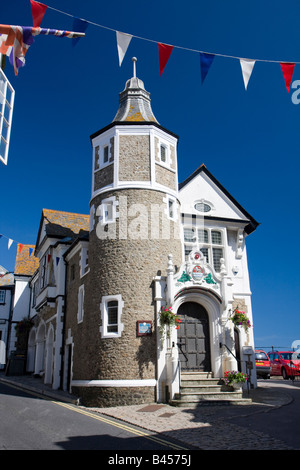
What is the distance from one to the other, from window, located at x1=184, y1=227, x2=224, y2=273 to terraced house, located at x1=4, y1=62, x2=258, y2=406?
0.05 metres

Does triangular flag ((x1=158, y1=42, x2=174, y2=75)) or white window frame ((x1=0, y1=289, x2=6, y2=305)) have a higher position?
triangular flag ((x1=158, y1=42, x2=174, y2=75))

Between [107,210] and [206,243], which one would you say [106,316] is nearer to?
[107,210]

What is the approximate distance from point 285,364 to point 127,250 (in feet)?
48.2

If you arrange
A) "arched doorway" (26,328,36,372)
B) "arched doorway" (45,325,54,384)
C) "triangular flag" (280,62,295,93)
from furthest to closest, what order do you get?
1. "arched doorway" (26,328,36,372)
2. "arched doorway" (45,325,54,384)
3. "triangular flag" (280,62,295,93)

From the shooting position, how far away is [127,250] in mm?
16703

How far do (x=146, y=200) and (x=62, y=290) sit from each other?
8262 millimetres

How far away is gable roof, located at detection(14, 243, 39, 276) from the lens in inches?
1407

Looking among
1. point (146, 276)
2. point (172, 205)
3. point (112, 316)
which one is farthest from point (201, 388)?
point (172, 205)

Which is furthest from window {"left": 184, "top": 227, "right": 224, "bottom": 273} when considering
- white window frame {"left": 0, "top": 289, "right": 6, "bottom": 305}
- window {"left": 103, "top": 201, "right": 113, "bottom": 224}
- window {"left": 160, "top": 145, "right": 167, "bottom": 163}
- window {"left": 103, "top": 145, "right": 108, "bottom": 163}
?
white window frame {"left": 0, "top": 289, "right": 6, "bottom": 305}

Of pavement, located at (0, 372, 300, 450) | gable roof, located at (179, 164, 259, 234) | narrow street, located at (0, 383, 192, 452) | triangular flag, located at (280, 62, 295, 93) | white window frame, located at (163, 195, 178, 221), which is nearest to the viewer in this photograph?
narrow street, located at (0, 383, 192, 452)

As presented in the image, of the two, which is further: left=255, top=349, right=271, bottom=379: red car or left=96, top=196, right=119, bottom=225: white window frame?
left=255, top=349, right=271, bottom=379: red car

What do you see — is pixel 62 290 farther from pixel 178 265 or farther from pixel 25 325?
pixel 25 325

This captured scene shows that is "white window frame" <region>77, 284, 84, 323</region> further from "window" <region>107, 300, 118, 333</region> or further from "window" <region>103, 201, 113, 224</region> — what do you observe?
"window" <region>103, 201, 113, 224</region>

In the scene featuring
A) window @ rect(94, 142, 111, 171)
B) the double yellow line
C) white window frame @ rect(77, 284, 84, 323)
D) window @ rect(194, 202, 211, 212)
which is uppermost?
window @ rect(94, 142, 111, 171)
